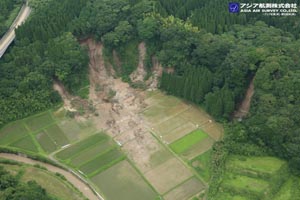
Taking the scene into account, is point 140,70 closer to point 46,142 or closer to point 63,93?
point 63,93

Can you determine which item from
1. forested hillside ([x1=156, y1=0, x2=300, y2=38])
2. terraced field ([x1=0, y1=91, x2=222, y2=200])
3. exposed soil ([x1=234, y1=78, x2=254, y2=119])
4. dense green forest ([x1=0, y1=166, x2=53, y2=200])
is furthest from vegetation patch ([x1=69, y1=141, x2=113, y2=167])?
forested hillside ([x1=156, y1=0, x2=300, y2=38])

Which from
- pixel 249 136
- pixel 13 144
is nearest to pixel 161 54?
pixel 249 136

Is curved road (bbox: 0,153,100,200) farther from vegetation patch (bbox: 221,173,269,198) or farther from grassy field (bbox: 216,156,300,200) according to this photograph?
vegetation patch (bbox: 221,173,269,198)

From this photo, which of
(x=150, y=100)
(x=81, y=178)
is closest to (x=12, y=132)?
(x=81, y=178)

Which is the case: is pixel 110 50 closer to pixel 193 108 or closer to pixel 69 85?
pixel 69 85

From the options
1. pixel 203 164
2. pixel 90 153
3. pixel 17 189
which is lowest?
pixel 203 164

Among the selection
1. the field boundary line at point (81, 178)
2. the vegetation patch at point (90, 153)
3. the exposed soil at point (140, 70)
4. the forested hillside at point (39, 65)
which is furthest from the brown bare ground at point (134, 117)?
the field boundary line at point (81, 178)

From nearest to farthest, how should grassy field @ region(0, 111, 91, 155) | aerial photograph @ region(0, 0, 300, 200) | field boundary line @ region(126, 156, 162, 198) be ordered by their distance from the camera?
field boundary line @ region(126, 156, 162, 198)
aerial photograph @ region(0, 0, 300, 200)
grassy field @ region(0, 111, 91, 155)

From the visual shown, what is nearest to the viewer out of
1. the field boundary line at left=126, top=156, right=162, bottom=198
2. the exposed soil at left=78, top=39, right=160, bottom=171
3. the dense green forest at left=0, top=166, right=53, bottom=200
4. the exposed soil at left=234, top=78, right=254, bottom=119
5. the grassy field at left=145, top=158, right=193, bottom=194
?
the dense green forest at left=0, top=166, right=53, bottom=200
